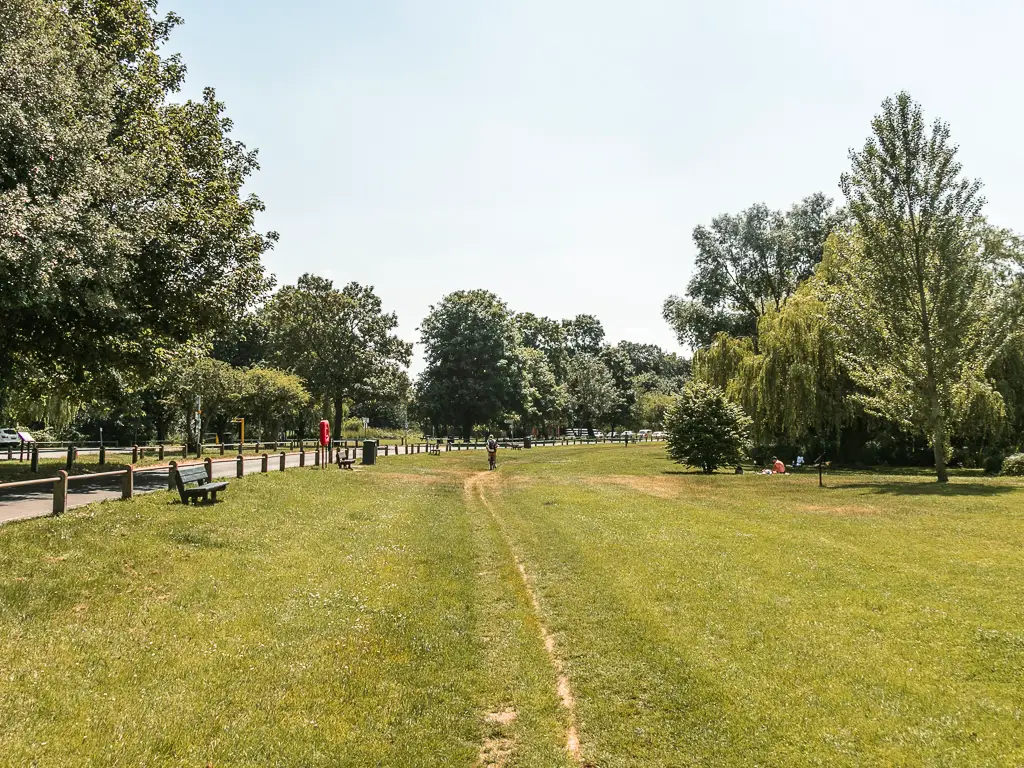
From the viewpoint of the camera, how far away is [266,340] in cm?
7675

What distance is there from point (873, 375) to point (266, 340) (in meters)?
65.4

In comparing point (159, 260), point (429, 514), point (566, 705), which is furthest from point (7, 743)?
point (159, 260)

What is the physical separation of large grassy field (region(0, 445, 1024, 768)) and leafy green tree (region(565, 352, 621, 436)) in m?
87.6

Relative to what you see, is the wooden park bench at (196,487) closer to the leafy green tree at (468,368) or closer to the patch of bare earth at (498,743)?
the patch of bare earth at (498,743)

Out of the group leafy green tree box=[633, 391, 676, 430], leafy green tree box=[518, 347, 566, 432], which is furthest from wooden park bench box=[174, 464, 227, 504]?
leafy green tree box=[633, 391, 676, 430]

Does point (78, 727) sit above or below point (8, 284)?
below

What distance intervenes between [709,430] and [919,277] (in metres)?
11.3

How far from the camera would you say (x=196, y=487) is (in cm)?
1608

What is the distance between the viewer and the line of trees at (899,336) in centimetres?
2566

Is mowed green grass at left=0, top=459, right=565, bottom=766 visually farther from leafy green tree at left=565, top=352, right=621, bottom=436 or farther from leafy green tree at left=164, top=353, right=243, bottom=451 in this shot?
leafy green tree at left=565, top=352, right=621, bottom=436

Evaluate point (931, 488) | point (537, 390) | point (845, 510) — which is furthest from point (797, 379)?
point (537, 390)

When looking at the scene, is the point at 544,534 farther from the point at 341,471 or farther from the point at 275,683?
the point at 341,471

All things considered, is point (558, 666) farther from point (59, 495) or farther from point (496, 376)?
point (496, 376)

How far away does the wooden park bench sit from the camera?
610 inches
